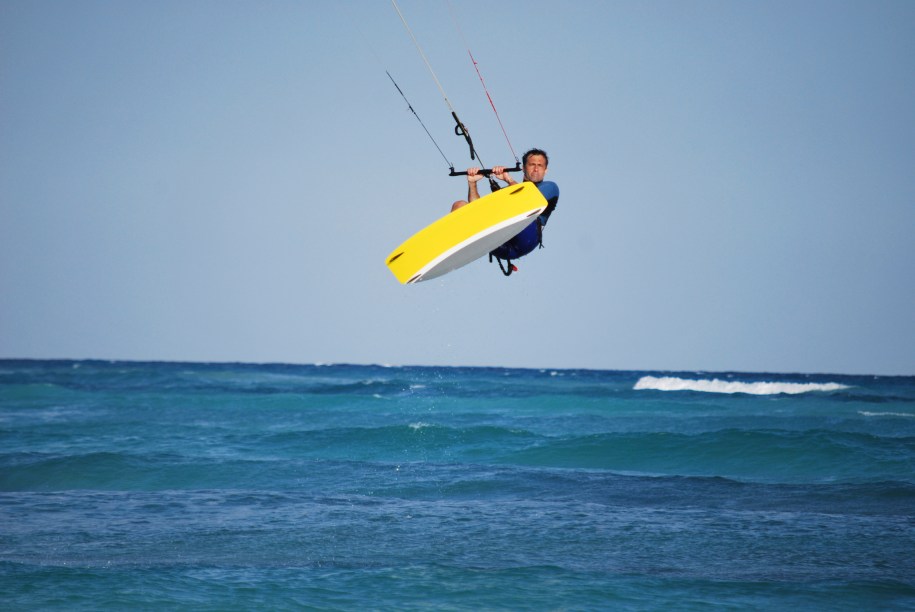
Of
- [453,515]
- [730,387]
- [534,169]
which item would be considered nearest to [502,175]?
[534,169]

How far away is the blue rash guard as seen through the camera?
8.28m

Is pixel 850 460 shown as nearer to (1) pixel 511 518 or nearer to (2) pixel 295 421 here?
(1) pixel 511 518

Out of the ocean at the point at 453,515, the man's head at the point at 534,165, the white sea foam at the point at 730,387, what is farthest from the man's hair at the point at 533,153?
the white sea foam at the point at 730,387

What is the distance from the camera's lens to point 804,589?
8.34m

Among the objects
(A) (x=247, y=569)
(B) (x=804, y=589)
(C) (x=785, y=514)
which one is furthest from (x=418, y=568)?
(C) (x=785, y=514)

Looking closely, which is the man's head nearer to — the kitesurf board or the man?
the man

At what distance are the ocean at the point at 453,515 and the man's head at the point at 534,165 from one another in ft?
12.7

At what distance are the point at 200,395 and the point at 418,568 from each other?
104ft

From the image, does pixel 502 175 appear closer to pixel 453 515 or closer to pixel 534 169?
pixel 534 169

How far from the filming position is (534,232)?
8.39 metres

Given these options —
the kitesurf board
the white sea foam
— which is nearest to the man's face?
the kitesurf board

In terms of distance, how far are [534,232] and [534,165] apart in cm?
64

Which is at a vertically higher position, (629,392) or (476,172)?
(476,172)

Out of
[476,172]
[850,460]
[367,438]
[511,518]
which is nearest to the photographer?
[476,172]
